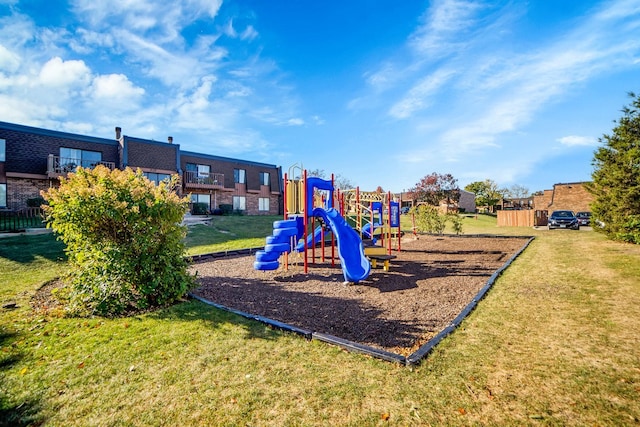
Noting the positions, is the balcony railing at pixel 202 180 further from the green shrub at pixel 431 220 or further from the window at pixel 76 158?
the green shrub at pixel 431 220

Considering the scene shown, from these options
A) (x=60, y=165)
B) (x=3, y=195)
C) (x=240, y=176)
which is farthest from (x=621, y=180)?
(x=3, y=195)

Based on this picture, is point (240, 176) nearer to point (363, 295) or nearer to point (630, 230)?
point (363, 295)

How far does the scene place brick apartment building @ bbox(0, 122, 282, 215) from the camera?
75.2 ft

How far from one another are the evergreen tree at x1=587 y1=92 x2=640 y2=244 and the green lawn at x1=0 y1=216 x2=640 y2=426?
1276 cm

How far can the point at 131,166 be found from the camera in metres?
27.2

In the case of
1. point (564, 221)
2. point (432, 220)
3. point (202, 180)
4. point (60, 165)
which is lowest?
point (564, 221)

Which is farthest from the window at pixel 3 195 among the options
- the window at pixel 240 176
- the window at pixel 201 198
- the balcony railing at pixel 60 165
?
the window at pixel 240 176

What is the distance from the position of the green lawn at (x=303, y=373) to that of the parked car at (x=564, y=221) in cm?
2825

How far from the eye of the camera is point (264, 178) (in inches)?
1553

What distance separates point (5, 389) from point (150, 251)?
122 inches

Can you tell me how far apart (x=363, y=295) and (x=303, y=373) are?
4143 mm

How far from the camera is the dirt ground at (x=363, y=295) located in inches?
206

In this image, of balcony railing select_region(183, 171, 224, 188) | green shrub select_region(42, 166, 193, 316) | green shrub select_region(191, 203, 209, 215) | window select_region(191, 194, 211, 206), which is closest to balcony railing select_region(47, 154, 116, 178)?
balcony railing select_region(183, 171, 224, 188)

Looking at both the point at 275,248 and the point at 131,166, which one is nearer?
the point at 275,248
